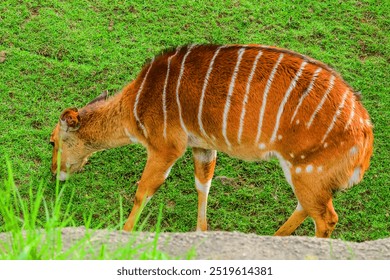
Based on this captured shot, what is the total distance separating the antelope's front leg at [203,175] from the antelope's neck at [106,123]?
0.58 meters

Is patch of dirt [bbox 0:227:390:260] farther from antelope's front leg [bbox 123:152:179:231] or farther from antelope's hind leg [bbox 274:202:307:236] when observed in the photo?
antelope's front leg [bbox 123:152:179:231]

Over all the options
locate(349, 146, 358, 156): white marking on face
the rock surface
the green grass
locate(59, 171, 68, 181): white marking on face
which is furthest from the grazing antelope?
the rock surface

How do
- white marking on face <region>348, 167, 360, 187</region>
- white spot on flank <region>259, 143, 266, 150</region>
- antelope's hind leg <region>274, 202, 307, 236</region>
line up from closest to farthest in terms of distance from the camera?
1. white marking on face <region>348, 167, 360, 187</region>
2. white spot on flank <region>259, 143, 266, 150</region>
3. antelope's hind leg <region>274, 202, 307, 236</region>

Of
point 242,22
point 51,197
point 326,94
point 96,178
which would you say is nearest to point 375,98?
point 242,22

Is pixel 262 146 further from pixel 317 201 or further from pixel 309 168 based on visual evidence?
pixel 317 201

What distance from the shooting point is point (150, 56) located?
23.5 ft

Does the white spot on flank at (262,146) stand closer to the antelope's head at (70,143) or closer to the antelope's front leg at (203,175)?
the antelope's front leg at (203,175)

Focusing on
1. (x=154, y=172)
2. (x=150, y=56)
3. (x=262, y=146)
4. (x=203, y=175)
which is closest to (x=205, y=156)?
(x=203, y=175)

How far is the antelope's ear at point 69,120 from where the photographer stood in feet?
18.0

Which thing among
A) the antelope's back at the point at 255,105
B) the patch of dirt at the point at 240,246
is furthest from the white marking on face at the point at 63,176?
the patch of dirt at the point at 240,246

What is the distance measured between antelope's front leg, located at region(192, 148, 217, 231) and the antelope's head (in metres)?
0.88

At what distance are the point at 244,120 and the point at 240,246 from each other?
1025mm

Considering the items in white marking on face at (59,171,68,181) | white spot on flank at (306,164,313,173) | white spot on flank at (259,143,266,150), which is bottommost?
white marking on face at (59,171,68,181)

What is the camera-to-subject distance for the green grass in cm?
589
